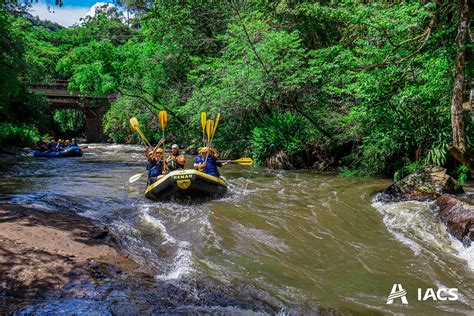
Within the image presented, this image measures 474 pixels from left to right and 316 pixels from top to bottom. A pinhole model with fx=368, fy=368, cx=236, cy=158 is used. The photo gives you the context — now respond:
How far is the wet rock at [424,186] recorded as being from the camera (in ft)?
24.5

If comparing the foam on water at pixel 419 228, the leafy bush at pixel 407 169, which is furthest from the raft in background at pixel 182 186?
the leafy bush at pixel 407 169

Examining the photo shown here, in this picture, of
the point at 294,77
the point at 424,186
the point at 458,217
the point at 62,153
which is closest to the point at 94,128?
the point at 62,153

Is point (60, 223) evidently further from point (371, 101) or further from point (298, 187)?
point (371, 101)

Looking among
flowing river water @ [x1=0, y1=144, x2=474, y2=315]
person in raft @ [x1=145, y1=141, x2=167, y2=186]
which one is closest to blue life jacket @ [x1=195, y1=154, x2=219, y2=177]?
flowing river water @ [x1=0, y1=144, x2=474, y2=315]

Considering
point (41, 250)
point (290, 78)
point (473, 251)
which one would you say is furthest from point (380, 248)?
point (290, 78)

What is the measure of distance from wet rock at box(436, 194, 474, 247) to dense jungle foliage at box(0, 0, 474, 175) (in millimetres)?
3363

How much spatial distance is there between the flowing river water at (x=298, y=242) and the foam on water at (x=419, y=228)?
0.6 inches

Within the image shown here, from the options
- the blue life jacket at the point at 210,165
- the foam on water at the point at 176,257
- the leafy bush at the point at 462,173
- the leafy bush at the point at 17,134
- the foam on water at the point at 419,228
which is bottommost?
the foam on water at the point at 419,228

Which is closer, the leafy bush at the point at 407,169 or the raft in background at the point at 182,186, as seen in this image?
the raft in background at the point at 182,186

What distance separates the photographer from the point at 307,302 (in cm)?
359

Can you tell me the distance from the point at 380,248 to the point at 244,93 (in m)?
9.39

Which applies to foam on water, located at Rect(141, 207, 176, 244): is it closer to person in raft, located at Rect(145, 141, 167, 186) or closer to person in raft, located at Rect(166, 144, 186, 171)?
person in raft, located at Rect(145, 141, 167, 186)

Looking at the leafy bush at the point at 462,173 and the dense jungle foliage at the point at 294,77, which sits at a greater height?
the dense jungle foliage at the point at 294,77

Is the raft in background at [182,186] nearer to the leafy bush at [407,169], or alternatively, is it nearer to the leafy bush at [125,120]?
→ the leafy bush at [407,169]
